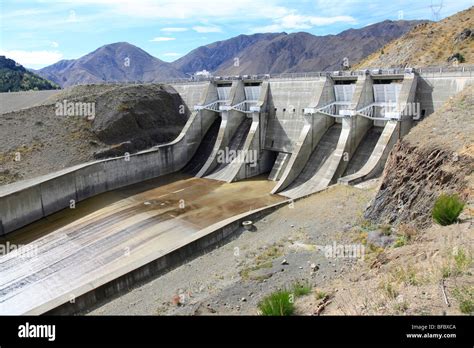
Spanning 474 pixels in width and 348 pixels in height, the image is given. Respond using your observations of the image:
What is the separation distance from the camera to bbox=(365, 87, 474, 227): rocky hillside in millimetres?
13289

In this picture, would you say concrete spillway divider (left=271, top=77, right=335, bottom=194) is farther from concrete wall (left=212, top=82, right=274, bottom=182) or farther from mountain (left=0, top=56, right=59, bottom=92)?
mountain (left=0, top=56, right=59, bottom=92)

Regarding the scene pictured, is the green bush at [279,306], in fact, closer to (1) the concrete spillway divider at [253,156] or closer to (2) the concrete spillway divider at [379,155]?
(2) the concrete spillway divider at [379,155]

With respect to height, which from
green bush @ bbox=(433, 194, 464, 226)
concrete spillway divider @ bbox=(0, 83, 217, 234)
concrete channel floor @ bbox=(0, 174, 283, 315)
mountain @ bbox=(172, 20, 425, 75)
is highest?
mountain @ bbox=(172, 20, 425, 75)

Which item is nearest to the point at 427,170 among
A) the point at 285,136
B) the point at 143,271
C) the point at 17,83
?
the point at 143,271

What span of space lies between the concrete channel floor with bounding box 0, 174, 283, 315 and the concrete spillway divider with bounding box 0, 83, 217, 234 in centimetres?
77

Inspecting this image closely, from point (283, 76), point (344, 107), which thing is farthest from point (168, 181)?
point (344, 107)

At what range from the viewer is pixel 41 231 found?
22.5m

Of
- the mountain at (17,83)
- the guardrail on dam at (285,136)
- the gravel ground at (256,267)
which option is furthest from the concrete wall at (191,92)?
the mountain at (17,83)

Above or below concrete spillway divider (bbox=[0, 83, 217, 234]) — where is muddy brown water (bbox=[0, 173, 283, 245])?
below

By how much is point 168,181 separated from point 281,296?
23493 millimetres

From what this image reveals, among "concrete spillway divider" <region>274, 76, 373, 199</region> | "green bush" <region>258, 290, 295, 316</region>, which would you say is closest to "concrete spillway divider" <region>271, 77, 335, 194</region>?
"concrete spillway divider" <region>274, 76, 373, 199</region>

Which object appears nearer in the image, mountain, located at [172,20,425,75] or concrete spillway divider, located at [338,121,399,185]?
concrete spillway divider, located at [338,121,399,185]

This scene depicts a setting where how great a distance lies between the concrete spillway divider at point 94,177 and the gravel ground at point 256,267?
1220cm
